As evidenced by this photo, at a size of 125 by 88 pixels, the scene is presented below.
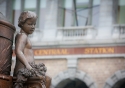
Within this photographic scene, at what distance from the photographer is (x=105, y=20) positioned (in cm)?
1955

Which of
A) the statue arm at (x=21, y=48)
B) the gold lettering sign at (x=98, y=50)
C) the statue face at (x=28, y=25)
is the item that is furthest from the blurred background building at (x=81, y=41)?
the statue arm at (x=21, y=48)

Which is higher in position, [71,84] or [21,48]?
[21,48]

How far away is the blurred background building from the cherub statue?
13.3 metres

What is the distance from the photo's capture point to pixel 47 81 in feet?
18.6

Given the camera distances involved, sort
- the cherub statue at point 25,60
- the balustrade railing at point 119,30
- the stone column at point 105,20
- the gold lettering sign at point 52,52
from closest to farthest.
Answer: the cherub statue at point 25,60 < the balustrade railing at point 119,30 < the stone column at point 105,20 < the gold lettering sign at point 52,52

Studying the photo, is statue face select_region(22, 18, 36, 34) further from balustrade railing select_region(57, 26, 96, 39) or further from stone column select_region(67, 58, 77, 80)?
balustrade railing select_region(57, 26, 96, 39)

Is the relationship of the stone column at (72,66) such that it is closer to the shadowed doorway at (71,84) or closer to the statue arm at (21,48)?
the shadowed doorway at (71,84)

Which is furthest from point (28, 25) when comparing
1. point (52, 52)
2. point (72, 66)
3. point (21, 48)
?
point (52, 52)

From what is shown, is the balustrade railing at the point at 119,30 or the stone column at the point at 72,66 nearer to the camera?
the balustrade railing at the point at 119,30

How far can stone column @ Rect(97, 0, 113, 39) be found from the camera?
19391 millimetres

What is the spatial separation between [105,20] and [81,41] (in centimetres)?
130

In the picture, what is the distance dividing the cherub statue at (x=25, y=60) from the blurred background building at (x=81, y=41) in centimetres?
1332

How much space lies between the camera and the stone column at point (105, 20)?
19.4 metres

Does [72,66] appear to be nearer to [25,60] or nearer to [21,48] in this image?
[21,48]
